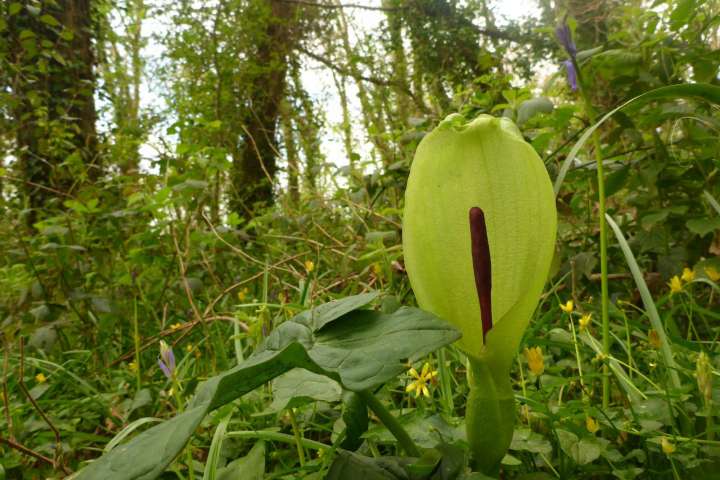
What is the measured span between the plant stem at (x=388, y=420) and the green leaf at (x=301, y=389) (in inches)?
2.0

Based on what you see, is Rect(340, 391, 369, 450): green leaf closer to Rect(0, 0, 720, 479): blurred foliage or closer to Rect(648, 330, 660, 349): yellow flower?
Rect(0, 0, 720, 479): blurred foliage

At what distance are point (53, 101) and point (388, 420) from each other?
2.63 metres

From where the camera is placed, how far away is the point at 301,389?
463mm

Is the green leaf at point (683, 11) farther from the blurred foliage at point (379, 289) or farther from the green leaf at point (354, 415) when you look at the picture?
the green leaf at point (354, 415)

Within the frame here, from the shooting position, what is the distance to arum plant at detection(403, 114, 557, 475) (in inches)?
16.9

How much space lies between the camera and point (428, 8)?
5.12 meters

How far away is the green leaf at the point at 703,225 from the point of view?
0.93 metres

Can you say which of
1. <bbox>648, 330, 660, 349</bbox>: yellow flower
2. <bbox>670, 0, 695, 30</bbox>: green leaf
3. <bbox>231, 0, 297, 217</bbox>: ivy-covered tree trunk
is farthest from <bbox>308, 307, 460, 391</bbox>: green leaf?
<bbox>231, 0, 297, 217</bbox>: ivy-covered tree trunk

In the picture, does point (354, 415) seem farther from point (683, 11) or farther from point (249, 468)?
point (683, 11)

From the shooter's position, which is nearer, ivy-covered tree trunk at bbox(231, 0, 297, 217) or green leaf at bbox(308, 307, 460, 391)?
green leaf at bbox(308, 307, 460, 391)

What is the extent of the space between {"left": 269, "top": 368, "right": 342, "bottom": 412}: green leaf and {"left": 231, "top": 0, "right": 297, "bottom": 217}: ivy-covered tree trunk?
3.09 meters

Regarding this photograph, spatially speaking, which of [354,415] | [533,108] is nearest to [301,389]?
[354,415]

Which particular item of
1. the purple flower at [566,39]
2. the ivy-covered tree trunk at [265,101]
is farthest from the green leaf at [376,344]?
the ivy-covered tree trunk at [265,101]

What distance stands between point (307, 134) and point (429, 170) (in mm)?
3645
